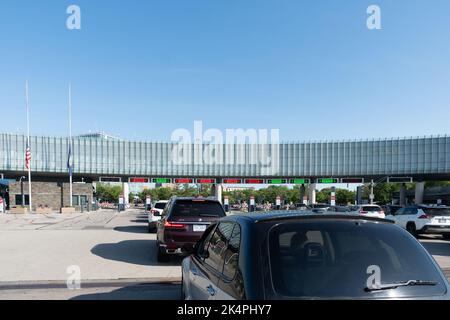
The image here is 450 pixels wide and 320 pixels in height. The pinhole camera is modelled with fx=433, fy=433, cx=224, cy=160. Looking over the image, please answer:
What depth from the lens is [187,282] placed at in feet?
16.6

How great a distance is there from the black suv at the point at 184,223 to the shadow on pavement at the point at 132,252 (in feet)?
1.60

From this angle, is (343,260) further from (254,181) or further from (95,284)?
(254,181)

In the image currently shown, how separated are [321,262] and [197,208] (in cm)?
785

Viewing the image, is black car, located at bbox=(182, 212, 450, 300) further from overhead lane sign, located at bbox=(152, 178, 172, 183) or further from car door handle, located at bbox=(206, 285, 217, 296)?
overhead lane sign, located at bbox=(152, 178, 172, 183)

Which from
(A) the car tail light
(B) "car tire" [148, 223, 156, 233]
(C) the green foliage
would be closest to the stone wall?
(B) "car tire" [148, 223, 156, 233]

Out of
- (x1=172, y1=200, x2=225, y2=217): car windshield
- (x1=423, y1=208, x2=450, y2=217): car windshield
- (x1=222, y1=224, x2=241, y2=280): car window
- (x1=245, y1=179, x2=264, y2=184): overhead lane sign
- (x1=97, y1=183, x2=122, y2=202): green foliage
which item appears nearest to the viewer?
(x1=222, y1=224, x2=241, y2=280): car window

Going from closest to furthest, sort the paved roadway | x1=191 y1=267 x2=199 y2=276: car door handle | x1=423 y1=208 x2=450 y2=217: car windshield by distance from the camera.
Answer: x1=191 y1=267 x2=199 y2=276: car door handle, the paved roadway, x1=423 y1=208 x2=450 y2=217: car windshield

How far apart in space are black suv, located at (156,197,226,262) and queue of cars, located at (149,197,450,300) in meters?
6.12

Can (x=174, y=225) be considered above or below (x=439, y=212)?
above

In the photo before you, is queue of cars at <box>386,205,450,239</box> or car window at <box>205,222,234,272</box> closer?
car window at <box>205,222,234,272</box>

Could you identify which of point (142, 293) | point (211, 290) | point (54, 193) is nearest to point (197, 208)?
point (142, 293)

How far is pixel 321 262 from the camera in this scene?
3.54m

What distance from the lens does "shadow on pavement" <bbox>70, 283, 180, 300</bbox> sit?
733 centimetres
